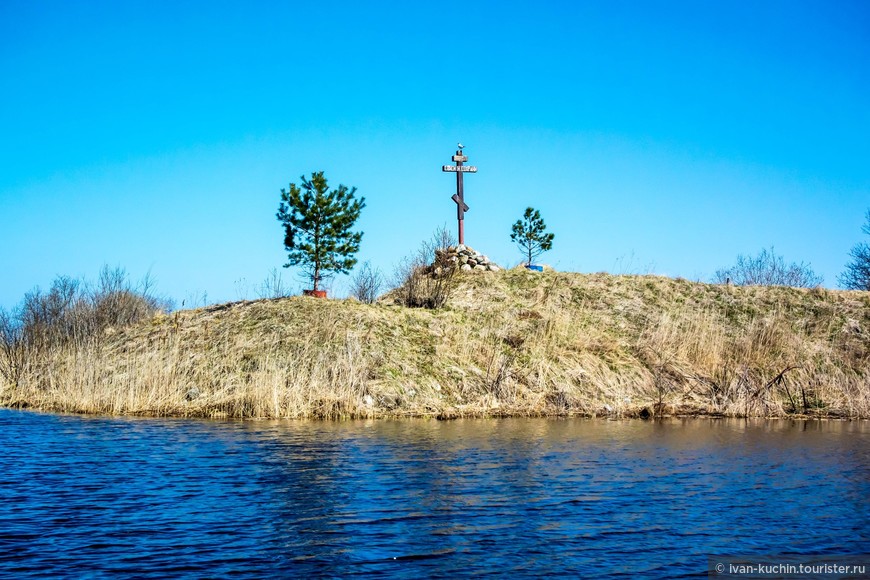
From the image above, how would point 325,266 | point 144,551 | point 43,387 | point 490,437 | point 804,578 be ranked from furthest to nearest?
1. point 325,266
2. point 43,387
3. point 490,437
4. point 144,551
5. point 804,578

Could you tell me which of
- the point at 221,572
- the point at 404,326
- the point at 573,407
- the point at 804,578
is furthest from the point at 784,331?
the point at 221,572

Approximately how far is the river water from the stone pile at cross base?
55.4ft

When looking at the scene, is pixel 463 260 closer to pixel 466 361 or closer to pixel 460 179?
pixel 460 179

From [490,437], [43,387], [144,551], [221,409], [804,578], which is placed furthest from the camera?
[43,387]

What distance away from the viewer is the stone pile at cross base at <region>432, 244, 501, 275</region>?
34.6 m

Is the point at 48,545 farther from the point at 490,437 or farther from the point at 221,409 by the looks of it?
the point at 221,409

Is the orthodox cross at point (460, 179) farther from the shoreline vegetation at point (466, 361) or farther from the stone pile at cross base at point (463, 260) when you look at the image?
the shoreline vegetation at point (466, 361)

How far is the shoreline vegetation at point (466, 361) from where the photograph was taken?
23188mm

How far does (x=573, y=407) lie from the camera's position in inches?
942

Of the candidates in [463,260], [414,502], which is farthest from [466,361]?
[414,502]

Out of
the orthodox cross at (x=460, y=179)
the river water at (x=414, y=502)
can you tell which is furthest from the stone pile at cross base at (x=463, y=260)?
the river water at (x=414, y=502)

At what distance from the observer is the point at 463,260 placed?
1372 inches

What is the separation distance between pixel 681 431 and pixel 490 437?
18.2ft

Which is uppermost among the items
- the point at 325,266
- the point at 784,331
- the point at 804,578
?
the point at 325,266
